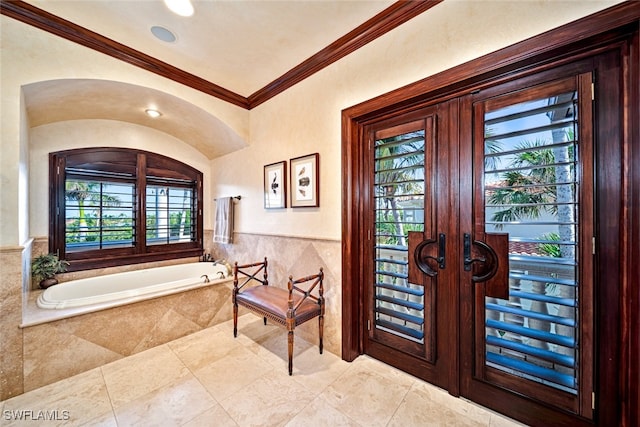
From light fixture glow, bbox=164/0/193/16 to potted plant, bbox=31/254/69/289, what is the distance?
271 centimetres

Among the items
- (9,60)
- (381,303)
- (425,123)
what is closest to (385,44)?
(425,123)

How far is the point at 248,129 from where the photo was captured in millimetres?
3045

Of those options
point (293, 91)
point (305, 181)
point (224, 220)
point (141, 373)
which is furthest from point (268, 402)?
point (293, 91)

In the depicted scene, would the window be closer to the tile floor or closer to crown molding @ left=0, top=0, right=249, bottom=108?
crown molding @ left=0, top=0, right=249, bottom=108

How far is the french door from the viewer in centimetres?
125

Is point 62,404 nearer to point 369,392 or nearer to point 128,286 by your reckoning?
point 128,286

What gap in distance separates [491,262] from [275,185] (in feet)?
6.71

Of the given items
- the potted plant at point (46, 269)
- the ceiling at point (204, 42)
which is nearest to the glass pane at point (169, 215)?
the potted plant at point (46, 269)

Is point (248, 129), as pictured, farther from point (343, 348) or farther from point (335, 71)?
point (343, 348)

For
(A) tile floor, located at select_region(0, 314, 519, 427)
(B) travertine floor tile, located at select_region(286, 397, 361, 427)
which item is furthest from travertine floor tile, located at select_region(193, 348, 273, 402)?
(B) travertine floor tile, located at select_region(286, 397, 361, 427)

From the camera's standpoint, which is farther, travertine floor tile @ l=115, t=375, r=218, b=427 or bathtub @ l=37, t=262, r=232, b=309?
bathtub @ l=37, t=262, r=232, b=309

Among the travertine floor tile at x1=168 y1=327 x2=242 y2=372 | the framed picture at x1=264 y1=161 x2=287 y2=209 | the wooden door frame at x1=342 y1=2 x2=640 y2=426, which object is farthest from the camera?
the framed picture at x1=264 y1=161 x2=287 y2=209

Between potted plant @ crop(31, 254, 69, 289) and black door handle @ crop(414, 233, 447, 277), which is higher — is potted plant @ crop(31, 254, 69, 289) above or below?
below

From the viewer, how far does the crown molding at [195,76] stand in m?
1.68
